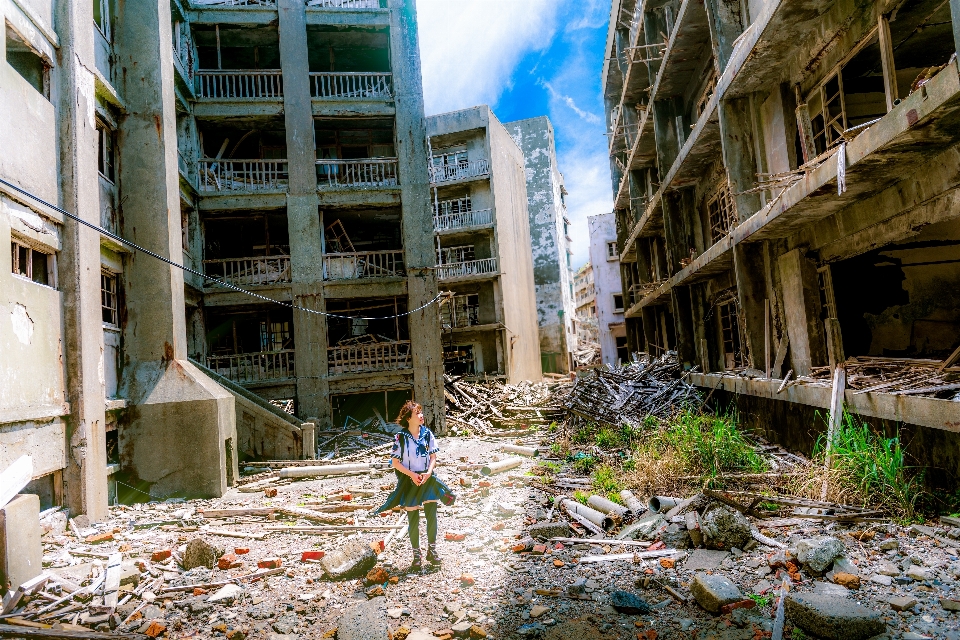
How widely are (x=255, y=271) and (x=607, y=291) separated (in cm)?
2591

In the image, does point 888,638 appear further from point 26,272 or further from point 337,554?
point 26,272

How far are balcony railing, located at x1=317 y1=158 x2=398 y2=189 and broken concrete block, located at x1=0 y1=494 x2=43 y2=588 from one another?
1331 cm

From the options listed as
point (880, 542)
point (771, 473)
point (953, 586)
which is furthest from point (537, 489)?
point (953, 586)

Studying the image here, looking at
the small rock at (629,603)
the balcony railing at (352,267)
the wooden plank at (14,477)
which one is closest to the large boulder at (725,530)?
the small rock at (629,603)

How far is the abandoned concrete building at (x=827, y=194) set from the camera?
6.20 meters

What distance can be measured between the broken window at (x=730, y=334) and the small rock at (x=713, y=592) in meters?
9.84

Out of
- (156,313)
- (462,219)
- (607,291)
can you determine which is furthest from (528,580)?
(607,291)

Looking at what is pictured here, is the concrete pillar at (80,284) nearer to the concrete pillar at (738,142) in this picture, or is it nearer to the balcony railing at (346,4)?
the balcony railing at (346,4)

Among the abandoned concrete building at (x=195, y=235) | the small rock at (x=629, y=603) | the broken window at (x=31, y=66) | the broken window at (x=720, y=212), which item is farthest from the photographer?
the broken window at (x=720, y=212)

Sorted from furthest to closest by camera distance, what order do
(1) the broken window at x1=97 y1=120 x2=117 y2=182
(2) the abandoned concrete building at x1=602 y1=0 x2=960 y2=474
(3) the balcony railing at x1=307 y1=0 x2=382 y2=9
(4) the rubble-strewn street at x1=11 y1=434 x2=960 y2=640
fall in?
1. (3) the balcony railing at x1=307 y1=0 x2=382 y2=9
2. (1) the broken window at x1=97 y1=120 x2=117 y2=182
3. (2) the abandoned concrete building at x1=602 y1=0 x2=960 y2=474
4. (4) the rubble-strewn street at x1=11 y1=434 x2=960 y2=640

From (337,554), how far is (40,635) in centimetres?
269

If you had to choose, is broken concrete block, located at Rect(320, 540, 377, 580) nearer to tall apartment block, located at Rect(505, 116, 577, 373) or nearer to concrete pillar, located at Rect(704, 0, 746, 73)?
concrete pillar, located at Rect(704, 0, 746, 73)

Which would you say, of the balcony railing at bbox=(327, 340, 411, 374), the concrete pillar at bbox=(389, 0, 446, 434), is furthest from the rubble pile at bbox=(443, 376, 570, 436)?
the balcony railing at bbox=(327, 340, 411, 374)

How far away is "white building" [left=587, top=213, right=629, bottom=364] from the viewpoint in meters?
37.8
